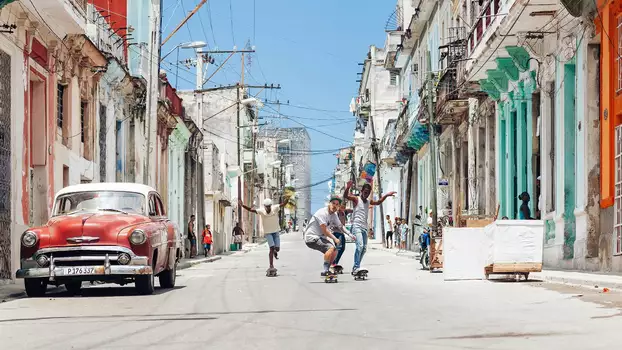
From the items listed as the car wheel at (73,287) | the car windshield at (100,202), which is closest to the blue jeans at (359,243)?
the car windshield at (100,202)

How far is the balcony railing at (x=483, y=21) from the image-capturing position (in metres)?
26.2

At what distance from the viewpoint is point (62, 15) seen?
881 inches

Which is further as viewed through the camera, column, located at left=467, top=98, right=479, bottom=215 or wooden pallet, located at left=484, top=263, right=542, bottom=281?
column, located at left=467, top=98, right=479, bottom=215

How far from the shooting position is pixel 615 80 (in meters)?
19.3

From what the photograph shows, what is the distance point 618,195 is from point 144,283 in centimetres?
870

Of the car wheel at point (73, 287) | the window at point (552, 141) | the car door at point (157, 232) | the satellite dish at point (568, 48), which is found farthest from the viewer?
the window at point (552, 141)

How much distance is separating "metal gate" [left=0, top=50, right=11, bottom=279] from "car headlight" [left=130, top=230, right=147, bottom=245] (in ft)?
17.8

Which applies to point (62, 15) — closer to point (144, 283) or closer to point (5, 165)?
point (5, 165)

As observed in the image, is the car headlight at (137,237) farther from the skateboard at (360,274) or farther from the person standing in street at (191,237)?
the person standing in street at (191,237)

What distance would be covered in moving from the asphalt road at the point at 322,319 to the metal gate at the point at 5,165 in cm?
387

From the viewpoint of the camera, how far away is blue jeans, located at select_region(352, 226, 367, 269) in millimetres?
19453

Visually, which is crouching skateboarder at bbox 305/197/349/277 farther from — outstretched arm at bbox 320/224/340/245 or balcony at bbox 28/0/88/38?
balcony at bbox 28/0/88/38

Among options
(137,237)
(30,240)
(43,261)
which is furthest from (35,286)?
(137,237)

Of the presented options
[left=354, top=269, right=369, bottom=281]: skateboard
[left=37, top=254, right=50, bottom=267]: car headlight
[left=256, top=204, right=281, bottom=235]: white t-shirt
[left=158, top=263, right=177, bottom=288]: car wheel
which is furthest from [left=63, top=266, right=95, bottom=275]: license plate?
[left=256, top=204, right=281, bottom=235]: white t-shirt
